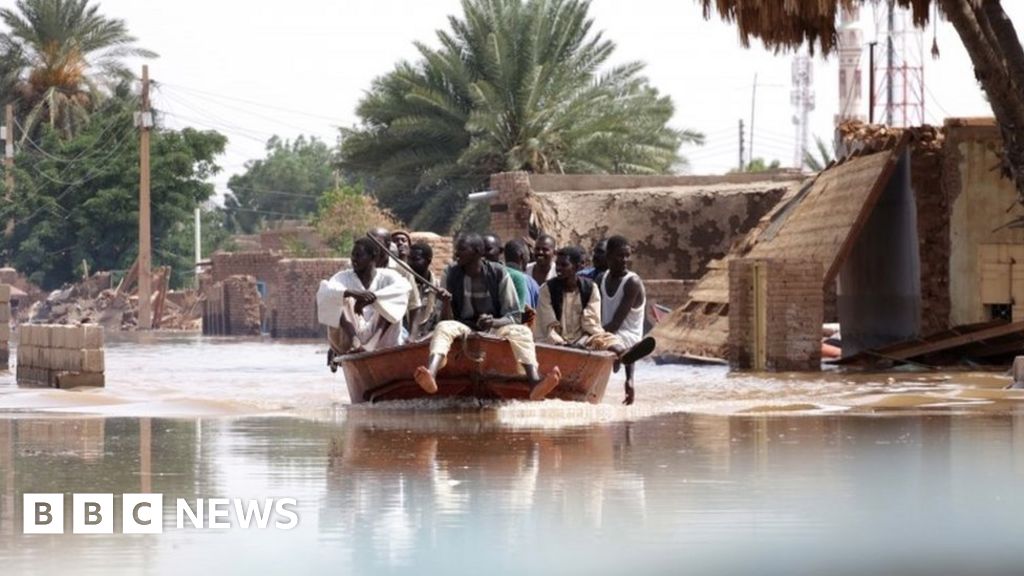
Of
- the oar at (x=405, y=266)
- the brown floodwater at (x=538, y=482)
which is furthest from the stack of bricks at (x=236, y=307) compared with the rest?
the oar at (x=405, y=266)

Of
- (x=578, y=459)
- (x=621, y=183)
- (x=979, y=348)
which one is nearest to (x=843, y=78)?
(x=621, y=183)

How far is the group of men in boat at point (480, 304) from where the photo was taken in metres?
16.4

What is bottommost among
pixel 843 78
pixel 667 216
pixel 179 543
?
pixel 179 543

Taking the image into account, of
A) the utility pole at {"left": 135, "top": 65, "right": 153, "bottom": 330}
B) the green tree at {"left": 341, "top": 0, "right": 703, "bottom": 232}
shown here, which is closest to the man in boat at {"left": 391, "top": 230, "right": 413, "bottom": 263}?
the green tree at {"left": 341, "top": 0, "right": 703, "bottom": 232}

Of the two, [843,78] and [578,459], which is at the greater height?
[843,78]

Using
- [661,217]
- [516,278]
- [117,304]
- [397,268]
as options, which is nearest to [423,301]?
[397,268]

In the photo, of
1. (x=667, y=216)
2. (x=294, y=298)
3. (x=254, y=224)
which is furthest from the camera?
(x=254, y=224)

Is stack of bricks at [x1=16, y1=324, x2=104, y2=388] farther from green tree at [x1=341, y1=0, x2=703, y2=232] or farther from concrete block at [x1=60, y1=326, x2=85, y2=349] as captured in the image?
green tree at [x1=341, y1=0, x2=703, y2=232]

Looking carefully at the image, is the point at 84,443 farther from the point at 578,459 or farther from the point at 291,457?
the point at 578,459

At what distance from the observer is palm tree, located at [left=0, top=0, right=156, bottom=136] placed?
66.1 m

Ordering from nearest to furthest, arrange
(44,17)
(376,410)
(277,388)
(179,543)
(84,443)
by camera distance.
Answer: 1. (179,543)
2. (84,443)
3. (376,410)
4. (277,388)
5. (44,17)

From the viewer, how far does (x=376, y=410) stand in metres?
17.3

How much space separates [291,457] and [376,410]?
4.68m

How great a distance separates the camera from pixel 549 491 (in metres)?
10.5
